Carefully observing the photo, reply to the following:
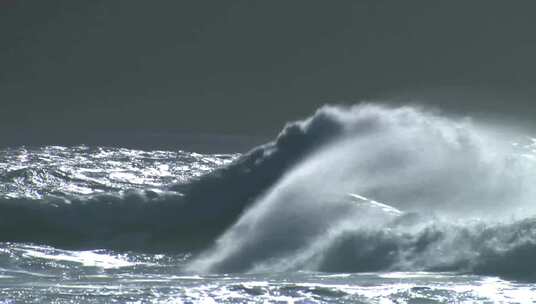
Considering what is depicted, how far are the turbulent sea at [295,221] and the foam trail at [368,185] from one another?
38mm

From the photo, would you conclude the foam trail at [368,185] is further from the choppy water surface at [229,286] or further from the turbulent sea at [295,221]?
the choppy water surface at [229,286]

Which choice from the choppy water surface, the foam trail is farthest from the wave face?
the choppy water surface

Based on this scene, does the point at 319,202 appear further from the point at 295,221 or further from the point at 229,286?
the point at 229,286

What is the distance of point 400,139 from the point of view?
24828 millimetres

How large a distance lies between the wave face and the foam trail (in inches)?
1.2

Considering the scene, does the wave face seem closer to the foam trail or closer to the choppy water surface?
the foam trail

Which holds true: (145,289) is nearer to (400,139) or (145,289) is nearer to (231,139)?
(400,139)

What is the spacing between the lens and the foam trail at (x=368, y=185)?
18.8m

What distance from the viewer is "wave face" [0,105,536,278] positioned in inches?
708

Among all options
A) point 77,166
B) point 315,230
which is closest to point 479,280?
point 315,230

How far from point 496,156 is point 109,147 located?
11314mm

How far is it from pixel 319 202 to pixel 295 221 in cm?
135

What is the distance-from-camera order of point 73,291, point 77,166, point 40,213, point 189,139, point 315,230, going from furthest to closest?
1. point 189,139
2. point 77,166
3. point 40,213
4. point 315,230
5. point 73,291

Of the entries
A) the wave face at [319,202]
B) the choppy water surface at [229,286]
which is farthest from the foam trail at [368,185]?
the choppy water surface at [229,286]
